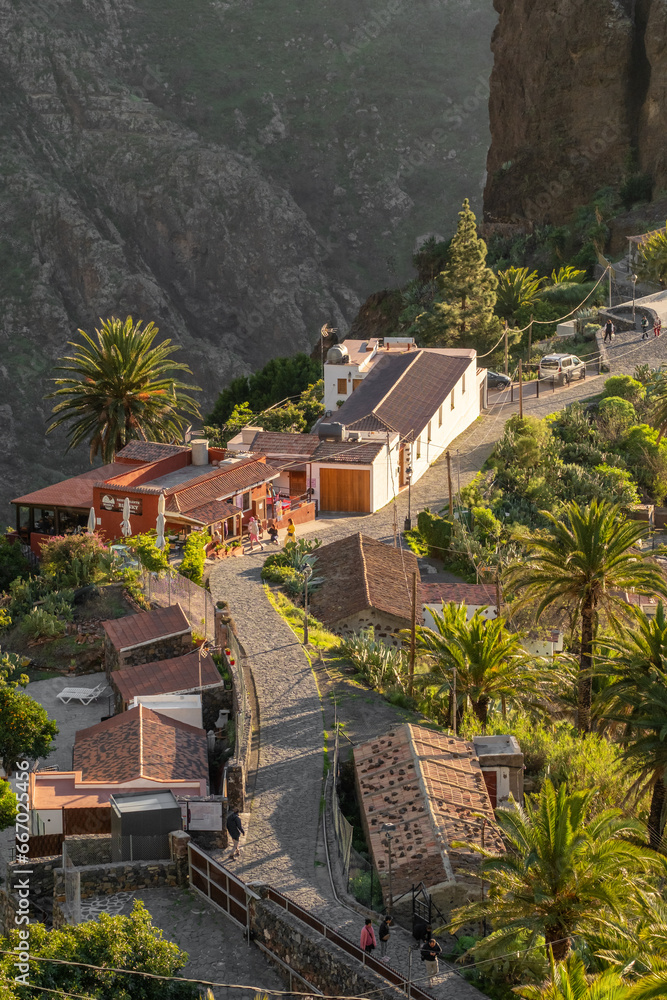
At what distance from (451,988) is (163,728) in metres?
10.9

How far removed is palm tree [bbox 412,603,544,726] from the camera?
3161cm

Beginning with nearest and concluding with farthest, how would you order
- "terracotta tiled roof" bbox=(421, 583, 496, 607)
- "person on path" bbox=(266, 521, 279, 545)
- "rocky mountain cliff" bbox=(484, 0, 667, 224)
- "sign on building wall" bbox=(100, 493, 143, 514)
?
"terracotta tiled roof" bbox=(421, 583, 496, 607) → "sign on building wall" bbox=(100, 493, 143, 514) → "person on path" bbox=(266, 521, 279, 545) → "rocky mountain cliff" bbox=(484, 0, 667, 224)

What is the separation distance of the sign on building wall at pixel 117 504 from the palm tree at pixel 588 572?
17.8 meters

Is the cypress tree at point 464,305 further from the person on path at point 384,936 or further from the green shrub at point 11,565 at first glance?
the person on path at point 384,936

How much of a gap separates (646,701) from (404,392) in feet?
107

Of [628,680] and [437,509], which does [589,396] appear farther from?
[628,680]

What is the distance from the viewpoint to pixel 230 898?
77.4 feet

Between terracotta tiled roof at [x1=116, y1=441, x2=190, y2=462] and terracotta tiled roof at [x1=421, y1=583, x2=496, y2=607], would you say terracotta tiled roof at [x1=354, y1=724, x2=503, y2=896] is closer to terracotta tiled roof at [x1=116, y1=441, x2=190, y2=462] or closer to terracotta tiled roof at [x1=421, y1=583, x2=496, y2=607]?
terracotta tiled roof at [x1=421, y1=583, x2=496, y2=607]

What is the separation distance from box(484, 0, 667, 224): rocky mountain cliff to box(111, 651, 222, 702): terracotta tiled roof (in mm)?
69926

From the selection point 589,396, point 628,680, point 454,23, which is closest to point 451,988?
point 628,680

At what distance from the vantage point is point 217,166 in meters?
162

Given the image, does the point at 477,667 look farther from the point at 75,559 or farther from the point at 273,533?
the point at 273,533

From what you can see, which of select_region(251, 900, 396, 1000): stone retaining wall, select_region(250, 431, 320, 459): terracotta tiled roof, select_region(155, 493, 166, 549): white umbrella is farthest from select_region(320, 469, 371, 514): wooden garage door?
select_region(251, 900, 396, 1000): stone retaining wall

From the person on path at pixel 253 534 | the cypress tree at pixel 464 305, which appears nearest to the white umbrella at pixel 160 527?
the person on path at pixel 253 534
